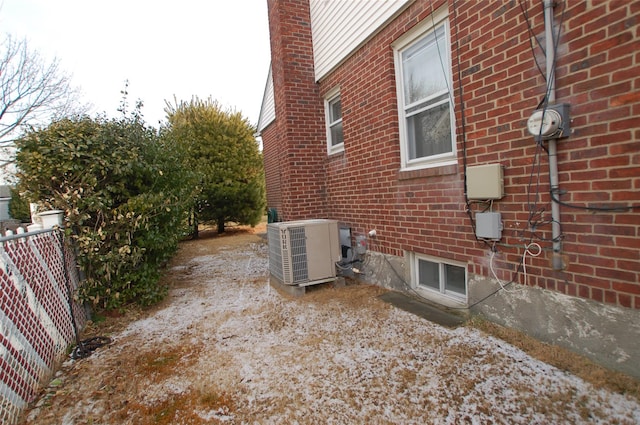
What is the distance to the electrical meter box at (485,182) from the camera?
108 inches

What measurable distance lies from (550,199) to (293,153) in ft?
13.5

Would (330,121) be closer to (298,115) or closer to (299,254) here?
(298,115)

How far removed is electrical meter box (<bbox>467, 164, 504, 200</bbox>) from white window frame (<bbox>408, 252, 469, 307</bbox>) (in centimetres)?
80

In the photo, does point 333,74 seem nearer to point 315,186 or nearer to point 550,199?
point 315,186

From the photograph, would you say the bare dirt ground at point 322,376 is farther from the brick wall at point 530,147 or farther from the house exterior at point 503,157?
the brick wall at point 530,147

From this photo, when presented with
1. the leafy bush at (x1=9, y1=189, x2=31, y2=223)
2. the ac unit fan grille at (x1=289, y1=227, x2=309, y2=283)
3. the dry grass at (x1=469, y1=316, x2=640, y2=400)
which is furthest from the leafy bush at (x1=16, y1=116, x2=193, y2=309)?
the leafy bush at (x1=9, y1=189, x2=31, y2=223)

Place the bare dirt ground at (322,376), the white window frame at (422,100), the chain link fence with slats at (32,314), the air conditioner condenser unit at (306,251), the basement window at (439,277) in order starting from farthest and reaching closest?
1. the air conditioner condenser unit at (306,251)
2. the basement window at (439,277)
3. the white window frame at (422,100)
4. the chain link fence with slats at (32,314)
5. the bare dirt ground at (322,376)

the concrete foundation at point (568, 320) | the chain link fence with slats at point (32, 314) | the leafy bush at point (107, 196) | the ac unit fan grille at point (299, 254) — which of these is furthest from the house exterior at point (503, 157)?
the chain link fence with slats at point (32, 314)

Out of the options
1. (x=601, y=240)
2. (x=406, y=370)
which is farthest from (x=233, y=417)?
(x=601, y=240)

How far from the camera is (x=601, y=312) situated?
2.19m

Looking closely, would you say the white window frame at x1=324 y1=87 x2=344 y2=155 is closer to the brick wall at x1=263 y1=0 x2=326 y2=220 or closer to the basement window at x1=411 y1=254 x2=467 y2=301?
the brick wall at x1=263 y1=0 x2=326 y2=220

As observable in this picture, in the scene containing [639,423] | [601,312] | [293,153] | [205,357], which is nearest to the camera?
[639,423]

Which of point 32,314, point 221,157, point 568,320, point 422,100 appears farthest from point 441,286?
point 221,157

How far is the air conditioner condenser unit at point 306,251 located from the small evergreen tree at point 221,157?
717cm
